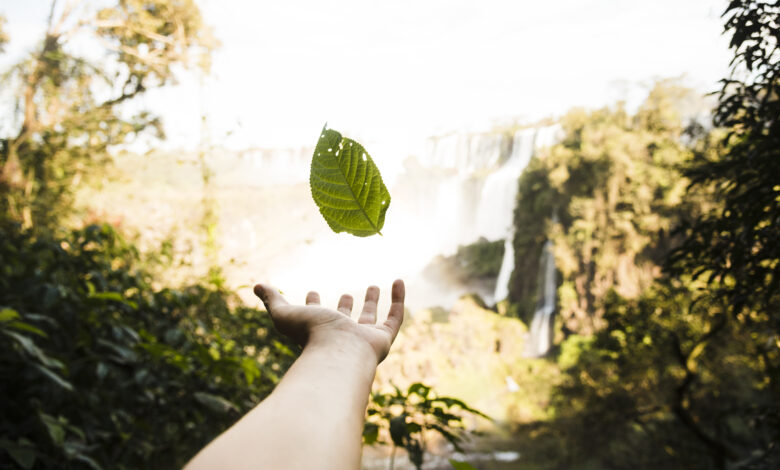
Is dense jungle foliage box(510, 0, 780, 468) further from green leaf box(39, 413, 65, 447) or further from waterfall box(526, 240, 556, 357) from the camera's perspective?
green leaf box(39, 413, 65, 447)

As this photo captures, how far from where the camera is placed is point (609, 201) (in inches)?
313

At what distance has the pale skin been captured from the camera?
0.73 feet

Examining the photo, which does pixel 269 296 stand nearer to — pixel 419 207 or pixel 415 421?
pixel 415 421

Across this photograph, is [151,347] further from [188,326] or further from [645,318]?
[645,318]

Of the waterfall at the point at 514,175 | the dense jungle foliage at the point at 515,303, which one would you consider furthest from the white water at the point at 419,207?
the dense jungle foliage at the point at 515,303

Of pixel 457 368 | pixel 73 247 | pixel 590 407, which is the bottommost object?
pixel 457 368

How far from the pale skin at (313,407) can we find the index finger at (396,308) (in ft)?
0.11

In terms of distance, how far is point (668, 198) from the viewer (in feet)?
23.5

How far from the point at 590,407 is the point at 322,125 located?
5.32m

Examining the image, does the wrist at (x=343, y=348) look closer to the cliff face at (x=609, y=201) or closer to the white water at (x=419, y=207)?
the cliff face at (x=609, y=201)

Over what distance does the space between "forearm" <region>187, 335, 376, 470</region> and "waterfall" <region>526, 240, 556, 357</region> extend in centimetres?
892

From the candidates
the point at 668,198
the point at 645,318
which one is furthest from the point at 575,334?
the point at 645,318

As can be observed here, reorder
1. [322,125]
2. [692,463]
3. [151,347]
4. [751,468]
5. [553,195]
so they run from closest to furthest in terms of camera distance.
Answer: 1. [322,125]
2. [151,347]
3. [751,468]
4. [692,463]
5. [553,195]

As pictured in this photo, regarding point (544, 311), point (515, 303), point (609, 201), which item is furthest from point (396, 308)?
point (515, 303)
